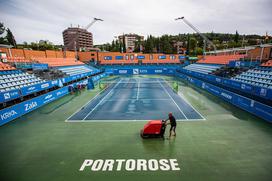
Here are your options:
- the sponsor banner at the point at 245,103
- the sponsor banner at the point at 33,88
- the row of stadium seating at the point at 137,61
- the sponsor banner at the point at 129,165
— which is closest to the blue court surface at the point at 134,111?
the sponsor banner at the point at 245,103

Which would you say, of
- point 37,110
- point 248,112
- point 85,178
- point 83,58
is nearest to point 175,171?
point 85,178

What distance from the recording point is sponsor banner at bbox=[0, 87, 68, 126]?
12.6 m

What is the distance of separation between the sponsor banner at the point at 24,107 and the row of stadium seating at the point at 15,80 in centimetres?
342

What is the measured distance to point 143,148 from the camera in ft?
28.8

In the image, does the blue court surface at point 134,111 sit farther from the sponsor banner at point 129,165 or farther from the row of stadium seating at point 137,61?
the row of stadium seating at point 137,61

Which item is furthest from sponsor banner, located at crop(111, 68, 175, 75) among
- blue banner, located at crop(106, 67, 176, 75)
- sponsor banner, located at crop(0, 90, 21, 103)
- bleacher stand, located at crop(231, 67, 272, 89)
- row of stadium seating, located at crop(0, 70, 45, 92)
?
sponsor banner, located at crop(0, 90, 21, 103)

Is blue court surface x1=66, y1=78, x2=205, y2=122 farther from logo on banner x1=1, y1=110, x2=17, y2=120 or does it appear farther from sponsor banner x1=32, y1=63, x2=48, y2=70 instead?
sponsor banner x1=32, y1=63, x2=48, y2=70

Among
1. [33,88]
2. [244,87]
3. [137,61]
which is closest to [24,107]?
[33,88]

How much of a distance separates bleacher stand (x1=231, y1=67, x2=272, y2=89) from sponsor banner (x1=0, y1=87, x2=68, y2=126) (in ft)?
83.4

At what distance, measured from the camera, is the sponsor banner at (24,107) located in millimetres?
12602

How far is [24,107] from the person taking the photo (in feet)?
48.5

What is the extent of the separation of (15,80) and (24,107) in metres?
6.74

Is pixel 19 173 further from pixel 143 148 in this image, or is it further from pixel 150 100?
pixel 150 100

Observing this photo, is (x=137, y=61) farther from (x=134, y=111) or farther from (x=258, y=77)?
(x=134, y=111)
